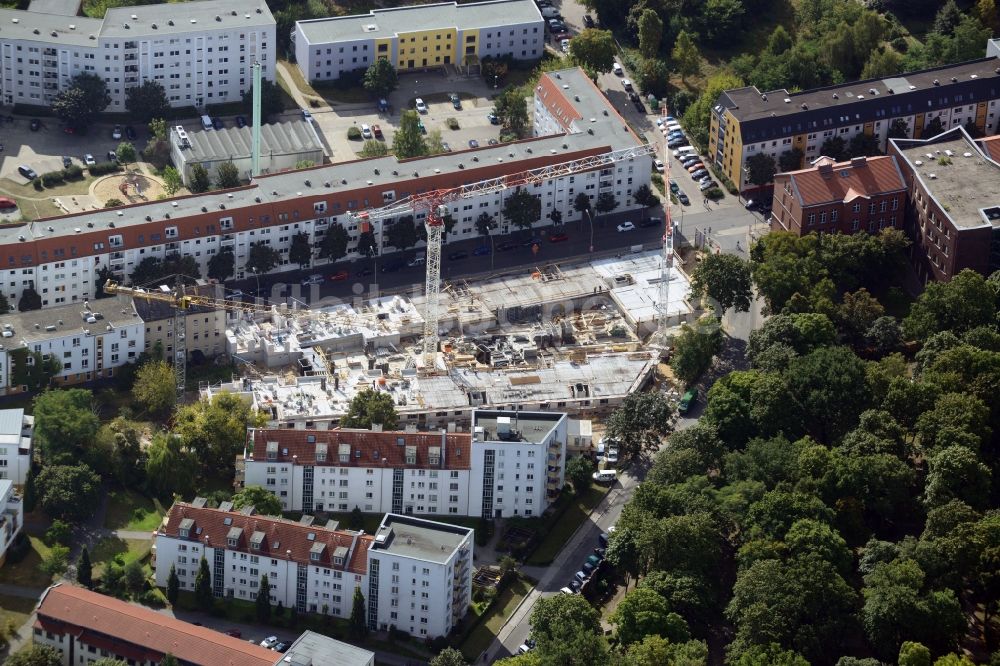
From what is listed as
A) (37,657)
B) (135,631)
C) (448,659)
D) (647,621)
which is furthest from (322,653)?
(647,621)

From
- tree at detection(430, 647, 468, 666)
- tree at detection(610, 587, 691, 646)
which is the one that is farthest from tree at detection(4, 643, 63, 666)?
tree at detection(610, 587, 691, 646)

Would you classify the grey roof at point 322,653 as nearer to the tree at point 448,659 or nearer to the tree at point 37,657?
the tree at point 448,659

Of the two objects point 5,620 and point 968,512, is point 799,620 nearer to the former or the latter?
point 968,512

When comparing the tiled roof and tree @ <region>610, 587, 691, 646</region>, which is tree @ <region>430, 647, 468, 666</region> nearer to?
tree @ <region>610, 587, 691, 646</region>

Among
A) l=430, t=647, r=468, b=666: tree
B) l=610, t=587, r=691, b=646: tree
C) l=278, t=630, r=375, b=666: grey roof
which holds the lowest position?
l=430, t=647, r=468, b=666: tree

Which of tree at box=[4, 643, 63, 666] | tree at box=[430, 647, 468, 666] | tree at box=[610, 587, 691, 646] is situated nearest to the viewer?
tree at box=[4, 643, 63, 666]

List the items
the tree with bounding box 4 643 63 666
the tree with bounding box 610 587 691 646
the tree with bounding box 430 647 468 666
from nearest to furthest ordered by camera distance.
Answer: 1. the tree with bounding box 4 643 63 666
2. the tree with bounding box 430 647 468 666
3. the tree with bounding box 610 587 691 646
